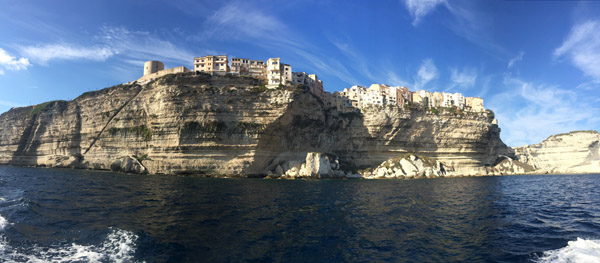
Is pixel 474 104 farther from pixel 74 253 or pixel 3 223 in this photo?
pixel 3 223

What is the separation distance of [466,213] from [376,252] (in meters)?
10.8

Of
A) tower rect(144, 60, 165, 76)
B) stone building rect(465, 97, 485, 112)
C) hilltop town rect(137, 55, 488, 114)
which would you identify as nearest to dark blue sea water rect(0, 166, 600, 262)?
hilltop town rect(137, 55, 488, 114)

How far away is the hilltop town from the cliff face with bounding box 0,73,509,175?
4714 mm

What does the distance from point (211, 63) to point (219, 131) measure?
20645mm

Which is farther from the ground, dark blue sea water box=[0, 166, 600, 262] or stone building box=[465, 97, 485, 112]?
stone building box=[465, 97, 485, 112]

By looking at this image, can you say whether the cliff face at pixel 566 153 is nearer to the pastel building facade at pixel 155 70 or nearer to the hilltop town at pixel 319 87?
the hilltop town at pixel 319 87

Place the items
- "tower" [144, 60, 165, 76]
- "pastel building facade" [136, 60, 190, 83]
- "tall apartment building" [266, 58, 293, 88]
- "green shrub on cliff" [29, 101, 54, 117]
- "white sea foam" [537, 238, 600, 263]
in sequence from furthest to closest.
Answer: "green shrub on cliff" [29, 101, 54, 117], "tower" [144, 60, 165, 76], "tall apartment building" [266, 58, 293, 88], "pastel building facade" [136, 60, 190, 83], "white sea foam" [537, 238, 600, 263]

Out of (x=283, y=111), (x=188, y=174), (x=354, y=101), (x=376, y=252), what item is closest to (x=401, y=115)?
(x=354, y=101)

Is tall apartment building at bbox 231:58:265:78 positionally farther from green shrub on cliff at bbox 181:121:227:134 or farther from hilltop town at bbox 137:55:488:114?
green shrub on cliff at bbox 181:121:227:134

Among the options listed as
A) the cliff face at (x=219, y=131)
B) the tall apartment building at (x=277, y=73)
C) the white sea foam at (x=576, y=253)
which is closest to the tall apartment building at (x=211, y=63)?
the cliff face at (x=219, y=131)

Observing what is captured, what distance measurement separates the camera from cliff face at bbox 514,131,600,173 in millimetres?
97188

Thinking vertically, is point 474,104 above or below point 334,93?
below

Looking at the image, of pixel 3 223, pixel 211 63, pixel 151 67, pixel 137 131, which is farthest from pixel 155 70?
pixel 3 223

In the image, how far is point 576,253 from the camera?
9812 mm
